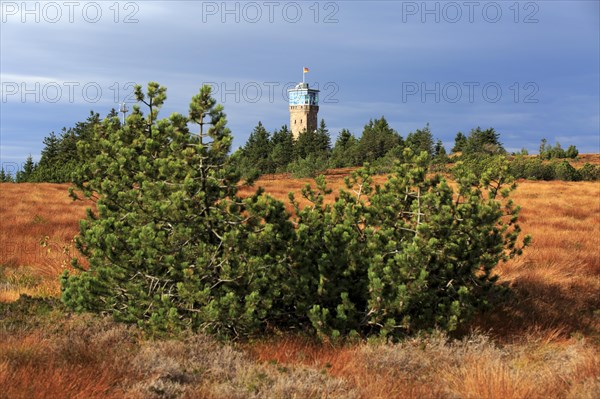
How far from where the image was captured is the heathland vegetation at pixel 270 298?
4520 millimetres

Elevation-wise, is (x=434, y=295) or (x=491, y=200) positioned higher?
(x=491, y=200)

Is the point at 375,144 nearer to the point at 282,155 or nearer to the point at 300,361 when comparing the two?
the point at 282,155

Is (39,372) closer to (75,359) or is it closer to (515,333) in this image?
(75,359)

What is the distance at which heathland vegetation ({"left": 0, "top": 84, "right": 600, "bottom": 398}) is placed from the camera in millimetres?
4520

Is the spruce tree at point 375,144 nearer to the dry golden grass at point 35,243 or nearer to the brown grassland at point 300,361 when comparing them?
the dry golden grass at point 35,243

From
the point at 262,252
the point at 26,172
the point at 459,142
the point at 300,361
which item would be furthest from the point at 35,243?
the point at 459,142

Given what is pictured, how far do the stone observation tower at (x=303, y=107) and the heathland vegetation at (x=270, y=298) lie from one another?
109 metres

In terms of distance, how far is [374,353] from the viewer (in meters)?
5.25

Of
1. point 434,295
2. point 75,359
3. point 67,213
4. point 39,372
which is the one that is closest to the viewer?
point 39,372

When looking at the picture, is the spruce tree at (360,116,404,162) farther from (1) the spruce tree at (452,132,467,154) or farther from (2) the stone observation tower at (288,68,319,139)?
(2) the stone observation tower at (288,68,319,139)

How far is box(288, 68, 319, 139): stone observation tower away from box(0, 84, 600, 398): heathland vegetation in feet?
357

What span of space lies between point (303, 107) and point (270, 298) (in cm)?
11120

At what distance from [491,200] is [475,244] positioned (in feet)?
1.75

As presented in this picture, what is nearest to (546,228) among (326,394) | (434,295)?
(434,295)
